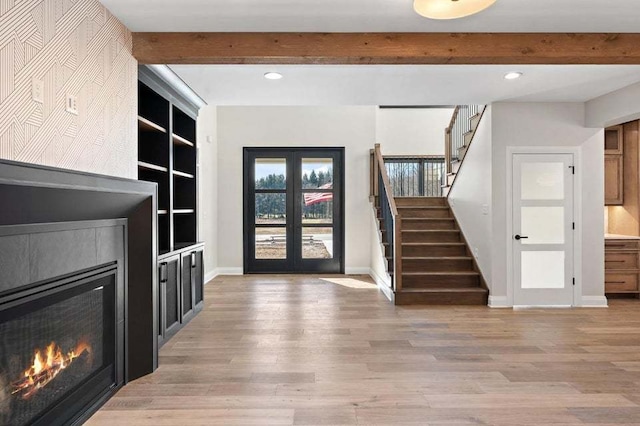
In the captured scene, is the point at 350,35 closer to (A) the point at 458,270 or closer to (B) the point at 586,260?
(A) the point at 458,270

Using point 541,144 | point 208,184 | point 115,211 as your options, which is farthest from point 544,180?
point 208,184

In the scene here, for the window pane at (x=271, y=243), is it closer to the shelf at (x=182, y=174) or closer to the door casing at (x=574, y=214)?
the shelf at (x=182, y=174)

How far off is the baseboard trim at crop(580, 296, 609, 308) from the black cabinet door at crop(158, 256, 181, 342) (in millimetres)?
4696

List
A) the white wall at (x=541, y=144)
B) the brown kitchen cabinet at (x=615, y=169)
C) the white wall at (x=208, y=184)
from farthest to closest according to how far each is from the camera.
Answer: the white wall at (x=208, y=184)
the brown kitchen cabinet at (x=615, y=169)
the white wall at (x=541, y=144)

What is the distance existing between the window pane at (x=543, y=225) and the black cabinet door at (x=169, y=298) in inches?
159

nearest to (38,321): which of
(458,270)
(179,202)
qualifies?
(179,202)

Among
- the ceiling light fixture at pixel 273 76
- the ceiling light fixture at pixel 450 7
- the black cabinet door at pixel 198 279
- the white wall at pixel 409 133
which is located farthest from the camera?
the white wall at pixel 409 133

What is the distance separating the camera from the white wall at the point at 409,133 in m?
8.93

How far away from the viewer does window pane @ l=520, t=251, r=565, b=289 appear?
5141 millimetres

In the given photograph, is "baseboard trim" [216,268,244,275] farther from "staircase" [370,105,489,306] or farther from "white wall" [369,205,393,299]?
"staircase" [370,105,489,306]

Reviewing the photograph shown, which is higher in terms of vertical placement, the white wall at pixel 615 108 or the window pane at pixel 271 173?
the white wall at pixel 615 108

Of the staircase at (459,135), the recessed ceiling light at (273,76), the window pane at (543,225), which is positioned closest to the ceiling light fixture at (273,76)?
the recessed ceiling light at (273,76)

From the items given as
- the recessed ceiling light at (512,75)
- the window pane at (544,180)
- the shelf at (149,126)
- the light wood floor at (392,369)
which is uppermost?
the recessed ceiling light at (512,75)

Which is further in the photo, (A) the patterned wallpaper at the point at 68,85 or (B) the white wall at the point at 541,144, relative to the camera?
(B) the white wall at the point at 541,144
